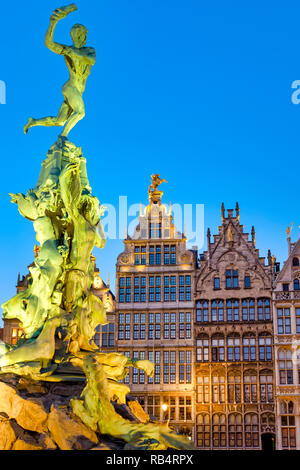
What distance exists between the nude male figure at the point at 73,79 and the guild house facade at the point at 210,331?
19.9 metres

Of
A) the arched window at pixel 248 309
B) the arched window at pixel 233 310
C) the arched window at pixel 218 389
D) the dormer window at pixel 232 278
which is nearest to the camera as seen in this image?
the arched window at pixel 218 389

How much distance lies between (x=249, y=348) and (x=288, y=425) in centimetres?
526

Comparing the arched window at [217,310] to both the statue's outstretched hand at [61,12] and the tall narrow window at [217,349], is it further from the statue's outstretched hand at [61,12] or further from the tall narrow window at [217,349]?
Result: the statue's outstretched hand at [61,12]

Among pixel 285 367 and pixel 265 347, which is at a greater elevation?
pixel 265 347

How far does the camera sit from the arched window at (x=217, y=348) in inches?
1706

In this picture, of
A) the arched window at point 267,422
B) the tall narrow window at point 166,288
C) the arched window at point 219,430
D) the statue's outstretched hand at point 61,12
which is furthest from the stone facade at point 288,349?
the statue's outstretched hand at point 61,12

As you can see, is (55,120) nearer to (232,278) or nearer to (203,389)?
(232,278)

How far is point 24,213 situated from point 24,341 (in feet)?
14.5

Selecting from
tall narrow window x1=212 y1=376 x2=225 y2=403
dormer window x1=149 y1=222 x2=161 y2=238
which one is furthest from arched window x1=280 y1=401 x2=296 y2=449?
dormer window x1=149 y1=222 x2=161 y2=238

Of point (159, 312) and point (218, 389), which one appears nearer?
point (218, 389)

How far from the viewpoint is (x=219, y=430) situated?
4188 centimetres

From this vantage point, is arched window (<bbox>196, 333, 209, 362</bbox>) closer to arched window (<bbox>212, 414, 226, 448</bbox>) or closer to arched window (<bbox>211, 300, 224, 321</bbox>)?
arched window (<bbox>211, 300, 224, 321</bbox>)

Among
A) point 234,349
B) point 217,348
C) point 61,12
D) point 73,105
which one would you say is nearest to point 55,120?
point 73,105
